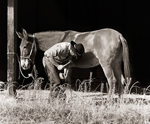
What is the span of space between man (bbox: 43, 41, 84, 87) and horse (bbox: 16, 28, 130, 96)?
0.77 feet

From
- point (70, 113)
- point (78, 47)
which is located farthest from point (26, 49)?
point (70, 113)

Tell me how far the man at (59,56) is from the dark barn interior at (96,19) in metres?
4.41

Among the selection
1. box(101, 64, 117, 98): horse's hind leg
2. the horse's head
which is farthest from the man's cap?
the horse's head

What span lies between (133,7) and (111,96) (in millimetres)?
5335

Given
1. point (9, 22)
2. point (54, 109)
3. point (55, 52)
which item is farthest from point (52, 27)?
point (54, 109)

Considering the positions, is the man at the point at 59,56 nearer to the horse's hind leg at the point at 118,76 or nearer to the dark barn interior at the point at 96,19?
the horse's hind leg at the point at 118,76

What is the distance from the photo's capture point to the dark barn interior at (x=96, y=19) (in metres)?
10.5

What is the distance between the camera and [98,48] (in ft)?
20.7

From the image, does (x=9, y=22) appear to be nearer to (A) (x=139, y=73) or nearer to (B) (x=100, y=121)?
(B) (x=100, y=121)

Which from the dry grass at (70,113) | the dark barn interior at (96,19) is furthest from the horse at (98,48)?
the dark barn interior at (96,19)

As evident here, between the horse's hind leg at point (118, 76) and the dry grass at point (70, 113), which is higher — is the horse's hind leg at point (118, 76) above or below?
above

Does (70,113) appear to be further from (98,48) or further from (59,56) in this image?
(98,48)

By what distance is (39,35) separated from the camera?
22.0ft

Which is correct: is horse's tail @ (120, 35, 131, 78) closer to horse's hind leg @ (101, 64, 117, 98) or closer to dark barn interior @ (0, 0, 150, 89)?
horse's hind leg @ (101, 64, 117, 98)
